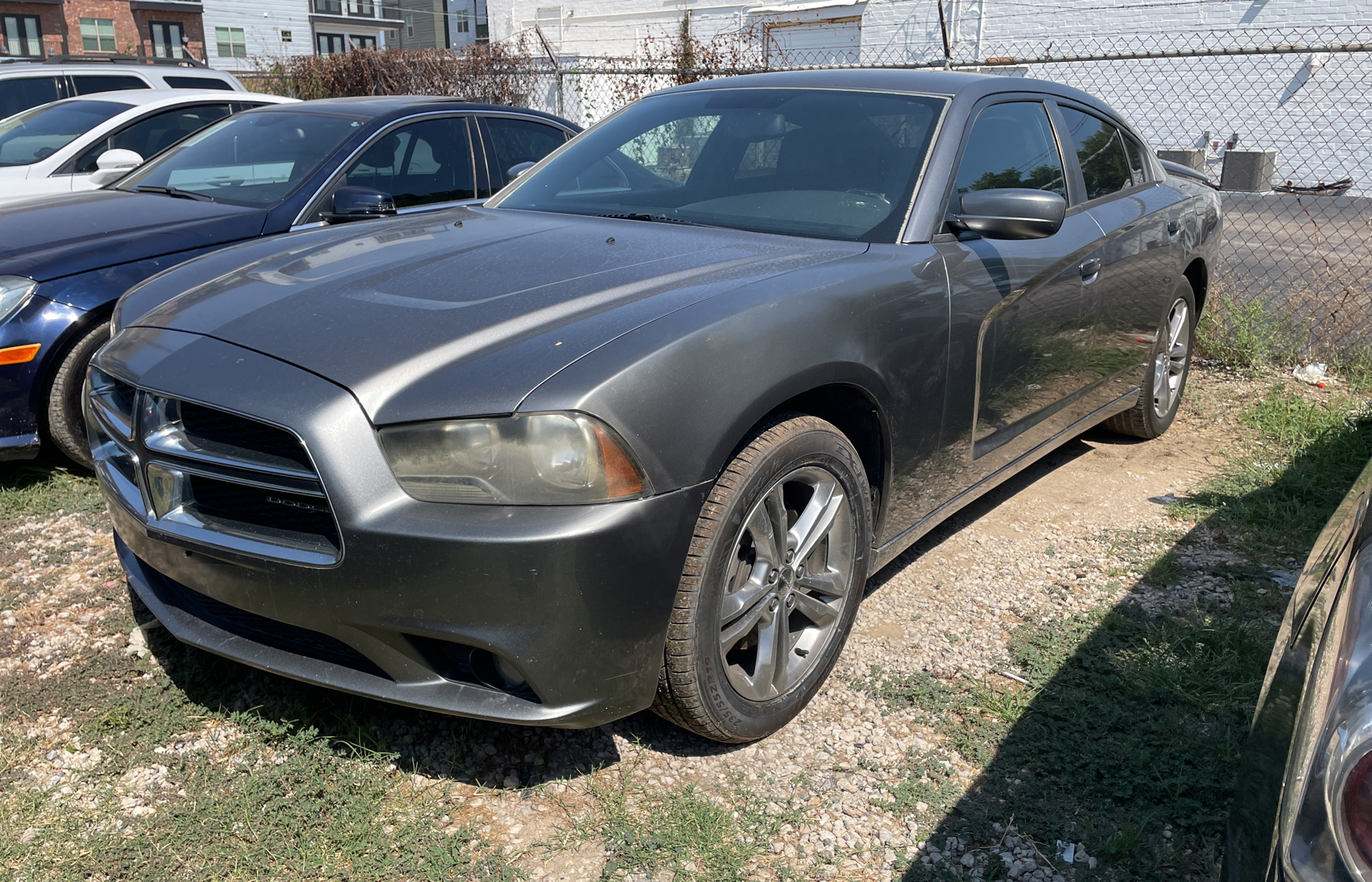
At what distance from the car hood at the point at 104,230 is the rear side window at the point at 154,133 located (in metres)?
1.91

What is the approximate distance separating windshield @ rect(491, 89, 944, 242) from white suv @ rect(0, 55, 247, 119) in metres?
6.41

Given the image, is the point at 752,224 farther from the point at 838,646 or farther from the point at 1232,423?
the point at 1232,423

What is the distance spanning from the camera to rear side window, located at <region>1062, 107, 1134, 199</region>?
4.19m

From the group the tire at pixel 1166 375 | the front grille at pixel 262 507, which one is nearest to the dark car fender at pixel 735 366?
the front grille at pixel 262 507

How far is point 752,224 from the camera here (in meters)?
3.22

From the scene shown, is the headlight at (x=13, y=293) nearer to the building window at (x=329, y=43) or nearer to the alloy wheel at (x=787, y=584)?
the alloy wheel at (x=787, y=584)

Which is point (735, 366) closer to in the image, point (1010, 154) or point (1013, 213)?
point (1013, 213)

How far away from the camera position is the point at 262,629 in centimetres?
242

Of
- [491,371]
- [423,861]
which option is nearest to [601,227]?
[491,371]

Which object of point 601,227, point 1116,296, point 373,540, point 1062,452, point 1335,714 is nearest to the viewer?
point 1335,714

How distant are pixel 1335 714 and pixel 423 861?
1776mm

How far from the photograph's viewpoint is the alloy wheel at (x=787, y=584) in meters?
2.54

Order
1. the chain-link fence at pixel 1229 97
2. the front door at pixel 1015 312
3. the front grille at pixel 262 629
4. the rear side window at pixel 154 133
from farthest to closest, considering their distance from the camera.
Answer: the chain-link fence at pixel 1229 97 < the rear side window at pixel 154 133 < the front door at pixel 1015 312 < the front grille at pixel 262 629

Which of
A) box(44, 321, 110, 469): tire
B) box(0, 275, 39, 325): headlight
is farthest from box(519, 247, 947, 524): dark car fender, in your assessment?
box(0, 275, 39, 325): headlight
